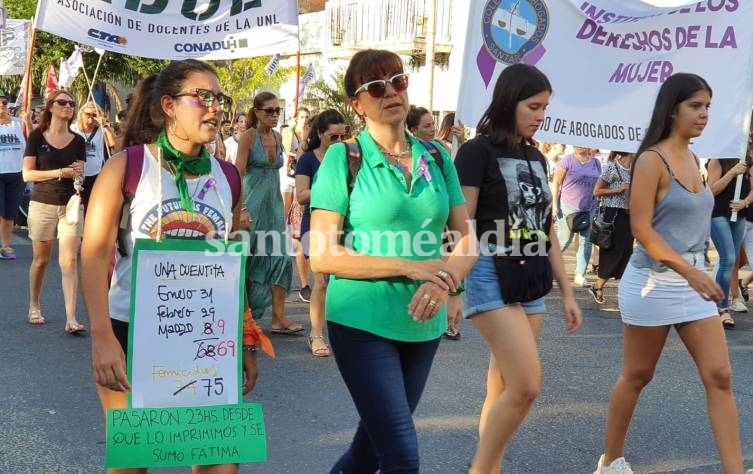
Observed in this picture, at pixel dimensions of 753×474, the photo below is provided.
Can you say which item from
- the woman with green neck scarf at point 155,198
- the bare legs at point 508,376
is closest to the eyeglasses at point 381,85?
the woman with green neck scarf at point 155,198

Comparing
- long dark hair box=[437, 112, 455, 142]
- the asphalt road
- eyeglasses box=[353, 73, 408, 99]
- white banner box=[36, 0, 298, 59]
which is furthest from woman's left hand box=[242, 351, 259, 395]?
long dark hair box=[437, 112, 455, 142]

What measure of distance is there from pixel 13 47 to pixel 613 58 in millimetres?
15552

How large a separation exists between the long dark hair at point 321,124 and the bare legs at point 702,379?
3.50 m

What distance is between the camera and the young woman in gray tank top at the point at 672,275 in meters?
4.23

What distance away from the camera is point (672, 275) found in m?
4.36

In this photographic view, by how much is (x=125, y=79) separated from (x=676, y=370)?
33.5 meters

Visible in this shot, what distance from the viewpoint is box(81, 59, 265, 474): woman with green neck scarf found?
10.2ft

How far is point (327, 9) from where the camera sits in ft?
120

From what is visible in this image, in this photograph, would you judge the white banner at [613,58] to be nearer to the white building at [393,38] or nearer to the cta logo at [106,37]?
the cta logo at [106,37]

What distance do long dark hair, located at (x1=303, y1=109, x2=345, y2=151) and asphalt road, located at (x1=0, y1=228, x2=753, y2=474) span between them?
4.93 feet

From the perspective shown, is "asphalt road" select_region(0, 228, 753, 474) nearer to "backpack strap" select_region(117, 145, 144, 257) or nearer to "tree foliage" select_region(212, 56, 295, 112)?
"backpack strap" select_region(117, 145, 144, 257)

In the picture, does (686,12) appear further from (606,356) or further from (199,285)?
(199,285)

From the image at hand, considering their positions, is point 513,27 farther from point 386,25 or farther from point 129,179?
point 386,25

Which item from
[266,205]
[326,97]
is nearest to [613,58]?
[266,205]
